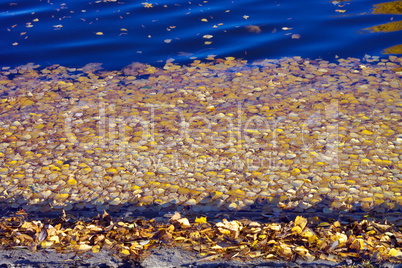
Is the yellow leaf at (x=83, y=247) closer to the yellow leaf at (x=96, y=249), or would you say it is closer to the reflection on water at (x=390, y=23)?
the yellow leaf at (x=96, y=249)

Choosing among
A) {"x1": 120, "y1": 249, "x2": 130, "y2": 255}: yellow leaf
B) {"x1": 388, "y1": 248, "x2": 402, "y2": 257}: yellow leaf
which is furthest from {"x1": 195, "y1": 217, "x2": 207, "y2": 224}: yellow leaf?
{"x1": 388, "y1": 248, "x2": 402, "y2": 257}: yellow leaf

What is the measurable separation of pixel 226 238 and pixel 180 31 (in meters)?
5.49

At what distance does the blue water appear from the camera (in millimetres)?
7285

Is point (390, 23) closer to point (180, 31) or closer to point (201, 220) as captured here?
point (180, 31)

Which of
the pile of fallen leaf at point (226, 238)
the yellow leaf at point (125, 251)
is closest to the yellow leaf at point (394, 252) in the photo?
the pile of fallen leaf at point (226, 238)

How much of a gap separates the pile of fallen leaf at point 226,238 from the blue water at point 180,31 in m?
3.93

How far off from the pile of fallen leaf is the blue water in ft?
12.9

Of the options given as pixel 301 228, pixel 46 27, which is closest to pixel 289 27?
pixel 46 27

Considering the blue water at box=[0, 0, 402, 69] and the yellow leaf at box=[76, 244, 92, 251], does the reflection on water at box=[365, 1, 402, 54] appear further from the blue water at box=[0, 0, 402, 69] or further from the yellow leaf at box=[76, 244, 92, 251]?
the yellow leaf at box=[76, 244, 92, 251]

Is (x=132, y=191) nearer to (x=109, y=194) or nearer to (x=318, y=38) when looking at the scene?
(x=109, y=194)

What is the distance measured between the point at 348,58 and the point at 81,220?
188 inches

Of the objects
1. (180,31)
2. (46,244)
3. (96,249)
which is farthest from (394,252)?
(180,31)

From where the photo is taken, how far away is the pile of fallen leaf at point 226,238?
3.05 meters

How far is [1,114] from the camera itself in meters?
5.57
